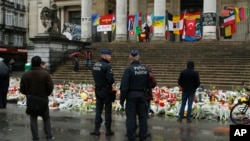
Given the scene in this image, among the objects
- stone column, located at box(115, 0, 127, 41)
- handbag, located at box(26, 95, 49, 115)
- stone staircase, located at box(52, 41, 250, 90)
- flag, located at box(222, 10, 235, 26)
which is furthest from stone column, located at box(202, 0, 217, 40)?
handbag, located at box(26, 95, 49, 115)

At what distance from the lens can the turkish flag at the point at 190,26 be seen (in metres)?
32.1

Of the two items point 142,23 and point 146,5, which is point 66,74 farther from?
point 146,5

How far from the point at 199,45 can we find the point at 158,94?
1228 centimetres

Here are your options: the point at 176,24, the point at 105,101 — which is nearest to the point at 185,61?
the point at 176,24

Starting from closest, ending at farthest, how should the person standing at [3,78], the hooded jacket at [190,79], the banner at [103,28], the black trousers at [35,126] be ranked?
the black trousers at [35,126], the hooded jacket at [190,79], the person standing at [3,78], the banner at [103,28]

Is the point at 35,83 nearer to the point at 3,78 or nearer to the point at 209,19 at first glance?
the point at 3,78

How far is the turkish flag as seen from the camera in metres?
32.1

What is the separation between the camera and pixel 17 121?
12.0m

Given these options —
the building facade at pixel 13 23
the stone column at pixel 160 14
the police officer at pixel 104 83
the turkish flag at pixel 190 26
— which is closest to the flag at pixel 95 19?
the stone column at pixel 160 14

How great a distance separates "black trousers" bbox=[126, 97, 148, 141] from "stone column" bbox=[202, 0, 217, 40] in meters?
21.4

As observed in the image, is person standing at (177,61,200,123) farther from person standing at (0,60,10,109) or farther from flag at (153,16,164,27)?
flag at (153,16,164,27)

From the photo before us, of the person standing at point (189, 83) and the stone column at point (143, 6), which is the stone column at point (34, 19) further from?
the person standing at point (189, 83)

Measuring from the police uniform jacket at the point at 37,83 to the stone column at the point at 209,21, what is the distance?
2214 cm

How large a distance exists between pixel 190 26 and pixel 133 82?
80.7 feet
